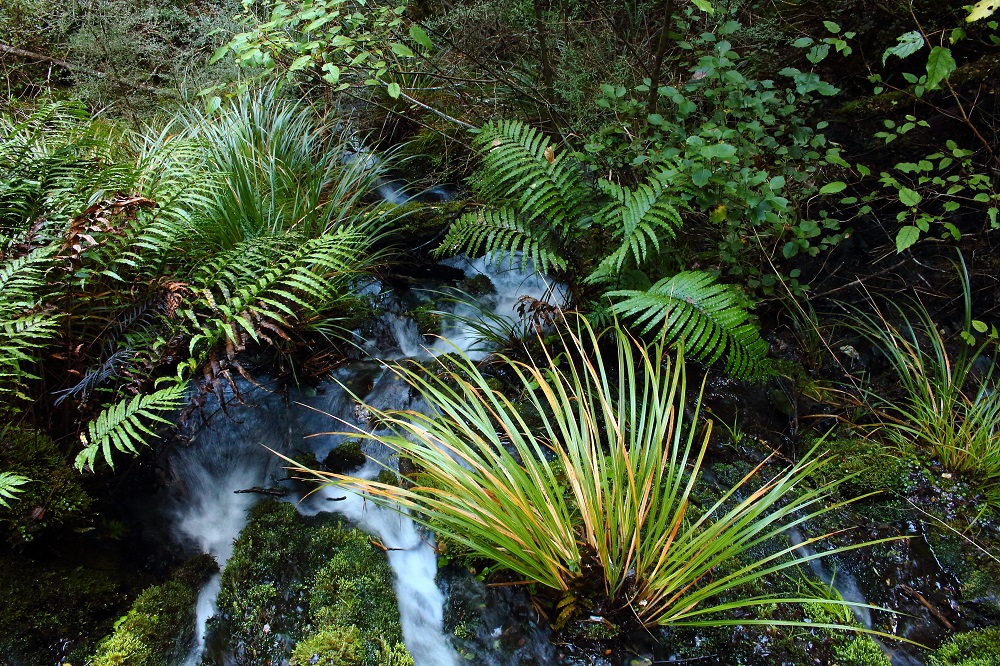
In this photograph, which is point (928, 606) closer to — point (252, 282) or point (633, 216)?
point (633, 216)

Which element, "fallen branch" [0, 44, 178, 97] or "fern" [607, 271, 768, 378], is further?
"fallen branch" [0, 44, 178, 97]

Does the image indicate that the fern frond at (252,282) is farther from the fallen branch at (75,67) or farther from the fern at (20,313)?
the fallen branch at (75,67)

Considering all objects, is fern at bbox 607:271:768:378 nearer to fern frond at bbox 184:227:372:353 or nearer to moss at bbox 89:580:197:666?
fern frond at bbox 184:227:372:353

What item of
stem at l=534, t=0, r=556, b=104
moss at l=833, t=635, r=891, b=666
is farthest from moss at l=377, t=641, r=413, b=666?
stem at l=534, t=0, r=556, b=104

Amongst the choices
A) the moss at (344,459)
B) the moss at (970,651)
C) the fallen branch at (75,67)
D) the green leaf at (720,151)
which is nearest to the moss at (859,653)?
the moss at (970,651)

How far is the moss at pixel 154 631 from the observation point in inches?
72.8

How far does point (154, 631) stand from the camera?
195 cm

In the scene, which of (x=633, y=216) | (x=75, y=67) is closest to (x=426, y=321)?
(x=633, y=216)

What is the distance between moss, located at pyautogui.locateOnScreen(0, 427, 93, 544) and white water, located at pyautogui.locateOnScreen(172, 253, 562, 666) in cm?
45

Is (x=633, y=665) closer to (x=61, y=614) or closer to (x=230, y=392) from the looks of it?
(x=61, y=614)

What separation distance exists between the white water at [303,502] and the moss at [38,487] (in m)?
0.45

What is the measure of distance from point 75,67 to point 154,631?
516 cm

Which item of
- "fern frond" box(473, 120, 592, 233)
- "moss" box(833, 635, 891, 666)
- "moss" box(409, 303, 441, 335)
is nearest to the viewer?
"moss" box(833, 635, 891, 666)

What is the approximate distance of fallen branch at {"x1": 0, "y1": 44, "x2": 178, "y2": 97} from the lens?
477 centimetres
